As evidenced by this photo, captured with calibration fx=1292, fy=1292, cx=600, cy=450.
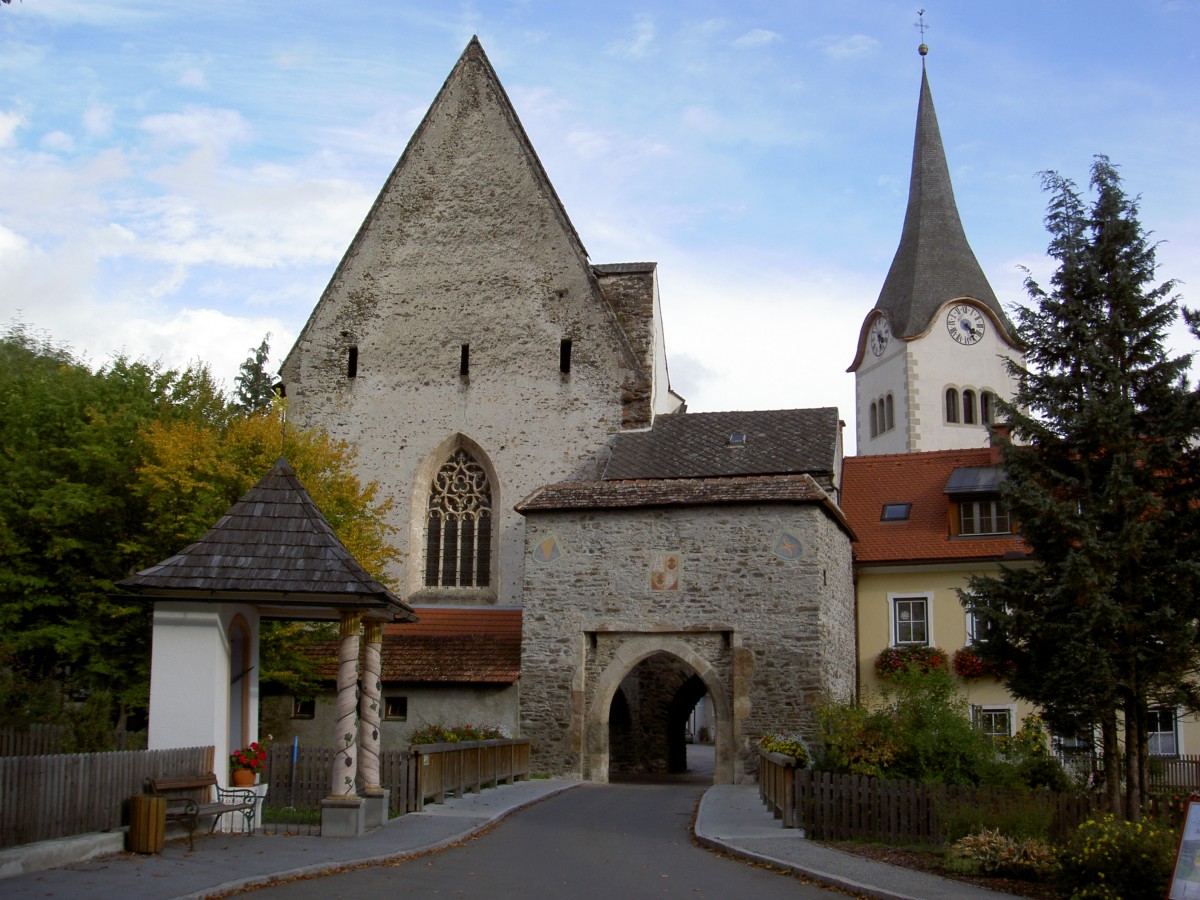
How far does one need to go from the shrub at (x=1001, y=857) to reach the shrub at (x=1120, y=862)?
1.00 metres

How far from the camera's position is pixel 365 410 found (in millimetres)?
30328

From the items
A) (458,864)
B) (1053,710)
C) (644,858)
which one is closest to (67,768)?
(458,864)

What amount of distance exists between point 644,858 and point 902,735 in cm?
418

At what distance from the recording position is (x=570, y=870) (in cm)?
1295

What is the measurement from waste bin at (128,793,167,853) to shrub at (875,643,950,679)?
16.6 metres

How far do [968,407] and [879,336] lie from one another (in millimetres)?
5021

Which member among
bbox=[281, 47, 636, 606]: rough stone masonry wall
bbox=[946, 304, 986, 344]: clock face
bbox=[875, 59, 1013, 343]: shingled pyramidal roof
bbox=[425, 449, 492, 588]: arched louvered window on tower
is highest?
bbox=[875, 59, 1013, 343]: shingled pyramidal roof

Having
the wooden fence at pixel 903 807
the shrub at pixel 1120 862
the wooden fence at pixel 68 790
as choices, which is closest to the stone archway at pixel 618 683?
the wooden fence at pixel 903 807

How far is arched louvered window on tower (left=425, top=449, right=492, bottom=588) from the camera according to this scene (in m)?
29.5

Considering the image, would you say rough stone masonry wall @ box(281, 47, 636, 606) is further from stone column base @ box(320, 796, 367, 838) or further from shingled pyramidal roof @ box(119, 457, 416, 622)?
stone column base @ box(320, 796, 367, 838)

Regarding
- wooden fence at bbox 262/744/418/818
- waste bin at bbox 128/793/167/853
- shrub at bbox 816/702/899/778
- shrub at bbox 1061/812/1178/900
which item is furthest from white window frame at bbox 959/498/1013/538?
waste bin at bbox 128/793/167/853

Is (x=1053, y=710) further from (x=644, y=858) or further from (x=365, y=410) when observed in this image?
(x=365, y=410)

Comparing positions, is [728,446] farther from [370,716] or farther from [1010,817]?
[1010,817]

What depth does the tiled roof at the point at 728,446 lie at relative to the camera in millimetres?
26719
